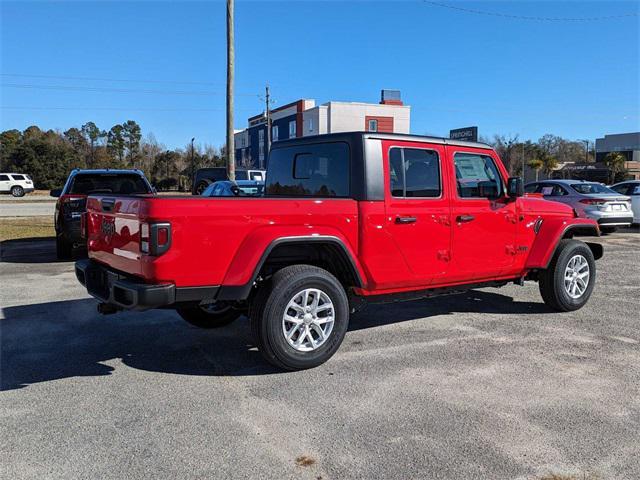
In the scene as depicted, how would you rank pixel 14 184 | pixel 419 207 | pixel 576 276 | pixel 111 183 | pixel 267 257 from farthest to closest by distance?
pixel 14 184 → pixel 111 183 → pixel 576 276 → pixel 419 207 → pixel 267 257

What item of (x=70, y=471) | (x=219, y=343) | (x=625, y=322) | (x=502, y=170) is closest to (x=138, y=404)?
(x=70, y=471)

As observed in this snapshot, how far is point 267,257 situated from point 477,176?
2.61 metres

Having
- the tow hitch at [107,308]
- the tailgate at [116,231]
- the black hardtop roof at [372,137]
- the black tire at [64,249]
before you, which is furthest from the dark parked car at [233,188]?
the tow hitch at [107,308]

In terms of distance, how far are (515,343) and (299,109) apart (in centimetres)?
6241

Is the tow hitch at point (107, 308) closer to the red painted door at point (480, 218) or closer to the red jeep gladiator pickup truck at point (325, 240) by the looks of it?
the red jeep gladiator pickup truck at point (325, 240)

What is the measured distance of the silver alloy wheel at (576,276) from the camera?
6551 mm

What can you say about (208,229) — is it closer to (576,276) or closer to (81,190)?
(576,276)

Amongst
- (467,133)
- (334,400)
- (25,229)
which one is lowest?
(334,400)

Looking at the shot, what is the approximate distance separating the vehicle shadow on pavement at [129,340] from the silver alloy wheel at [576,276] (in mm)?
428

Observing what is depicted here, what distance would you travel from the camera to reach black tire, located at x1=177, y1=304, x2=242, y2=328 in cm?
566

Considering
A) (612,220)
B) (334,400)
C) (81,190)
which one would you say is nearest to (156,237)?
(334,400)

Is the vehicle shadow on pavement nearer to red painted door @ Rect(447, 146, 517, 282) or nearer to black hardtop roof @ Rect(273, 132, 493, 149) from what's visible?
red painted door @ Rect(447, 146, 517, 282)

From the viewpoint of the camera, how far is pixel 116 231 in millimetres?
4367

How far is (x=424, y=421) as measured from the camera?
351 cm
